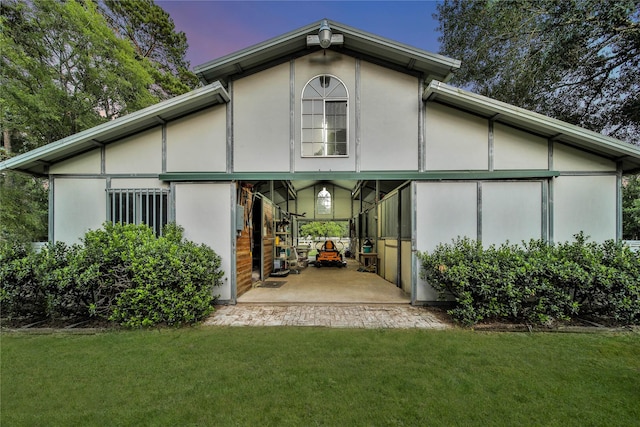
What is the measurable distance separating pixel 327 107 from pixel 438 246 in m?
3.76

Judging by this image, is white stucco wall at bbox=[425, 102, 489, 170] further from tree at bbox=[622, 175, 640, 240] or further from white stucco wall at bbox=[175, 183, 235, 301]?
tree at bbox=[622, 175, 640, 240]

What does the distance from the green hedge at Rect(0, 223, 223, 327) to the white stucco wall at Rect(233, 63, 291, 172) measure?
241 cm

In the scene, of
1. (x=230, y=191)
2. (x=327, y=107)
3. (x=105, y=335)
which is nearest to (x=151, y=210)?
(x=230, y=191)

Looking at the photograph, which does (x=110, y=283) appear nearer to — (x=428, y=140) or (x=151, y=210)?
(x=151, y=210)

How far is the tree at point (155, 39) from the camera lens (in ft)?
48.6

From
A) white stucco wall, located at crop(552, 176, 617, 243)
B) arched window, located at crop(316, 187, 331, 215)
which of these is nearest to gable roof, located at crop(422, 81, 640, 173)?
white stucco wall, located at crop(552, 176, 617, 243)

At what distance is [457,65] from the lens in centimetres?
551

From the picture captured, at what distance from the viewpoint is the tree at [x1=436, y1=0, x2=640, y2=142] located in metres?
7.57

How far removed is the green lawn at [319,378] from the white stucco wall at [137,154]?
3.29 metres

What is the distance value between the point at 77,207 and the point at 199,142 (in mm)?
2863

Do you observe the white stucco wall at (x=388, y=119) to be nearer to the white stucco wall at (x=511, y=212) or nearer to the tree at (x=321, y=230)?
the white stucco wall at (x=511, y=212)

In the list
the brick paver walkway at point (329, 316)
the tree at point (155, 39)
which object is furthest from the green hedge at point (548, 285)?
the tree at point (155, 39)

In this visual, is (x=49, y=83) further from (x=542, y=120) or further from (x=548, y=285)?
(x=548, y=285)

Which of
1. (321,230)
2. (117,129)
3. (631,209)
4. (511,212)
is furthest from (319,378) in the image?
(321,230)
